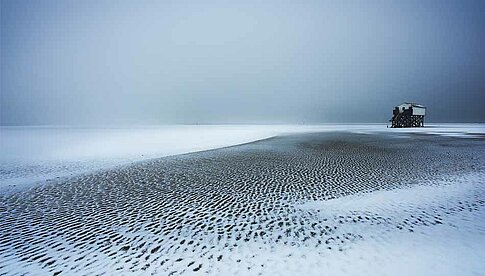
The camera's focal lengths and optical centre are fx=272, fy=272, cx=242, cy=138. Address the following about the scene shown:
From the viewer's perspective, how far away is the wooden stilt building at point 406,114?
68062 mm

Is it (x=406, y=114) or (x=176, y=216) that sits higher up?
(x=406, y=114)

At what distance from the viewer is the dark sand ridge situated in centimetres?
582

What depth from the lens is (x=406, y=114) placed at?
225 ft

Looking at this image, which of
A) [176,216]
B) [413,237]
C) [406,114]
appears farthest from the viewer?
[406,114]

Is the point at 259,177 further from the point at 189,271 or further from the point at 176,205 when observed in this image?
the point at 189,271

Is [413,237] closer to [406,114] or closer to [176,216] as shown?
[176,216]

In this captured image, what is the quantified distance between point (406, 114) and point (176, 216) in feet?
245

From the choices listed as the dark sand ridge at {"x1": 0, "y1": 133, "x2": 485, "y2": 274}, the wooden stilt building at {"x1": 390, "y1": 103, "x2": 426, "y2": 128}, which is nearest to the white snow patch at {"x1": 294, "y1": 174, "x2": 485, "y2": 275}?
the dark sand ridge at {"x1": 0, "y1": 133, "x2": 485, "y2": 274}

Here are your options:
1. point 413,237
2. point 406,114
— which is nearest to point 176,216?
point 413,237

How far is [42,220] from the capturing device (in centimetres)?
796

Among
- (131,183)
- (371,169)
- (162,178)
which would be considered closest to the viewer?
(131,183)

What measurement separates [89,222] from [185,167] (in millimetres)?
8336

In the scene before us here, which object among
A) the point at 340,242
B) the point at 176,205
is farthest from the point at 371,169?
the point at 176,205

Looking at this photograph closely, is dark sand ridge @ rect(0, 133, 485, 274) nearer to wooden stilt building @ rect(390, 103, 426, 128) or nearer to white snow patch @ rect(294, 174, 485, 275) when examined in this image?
white snow patch @ rect(294, 174, 485, 275)
